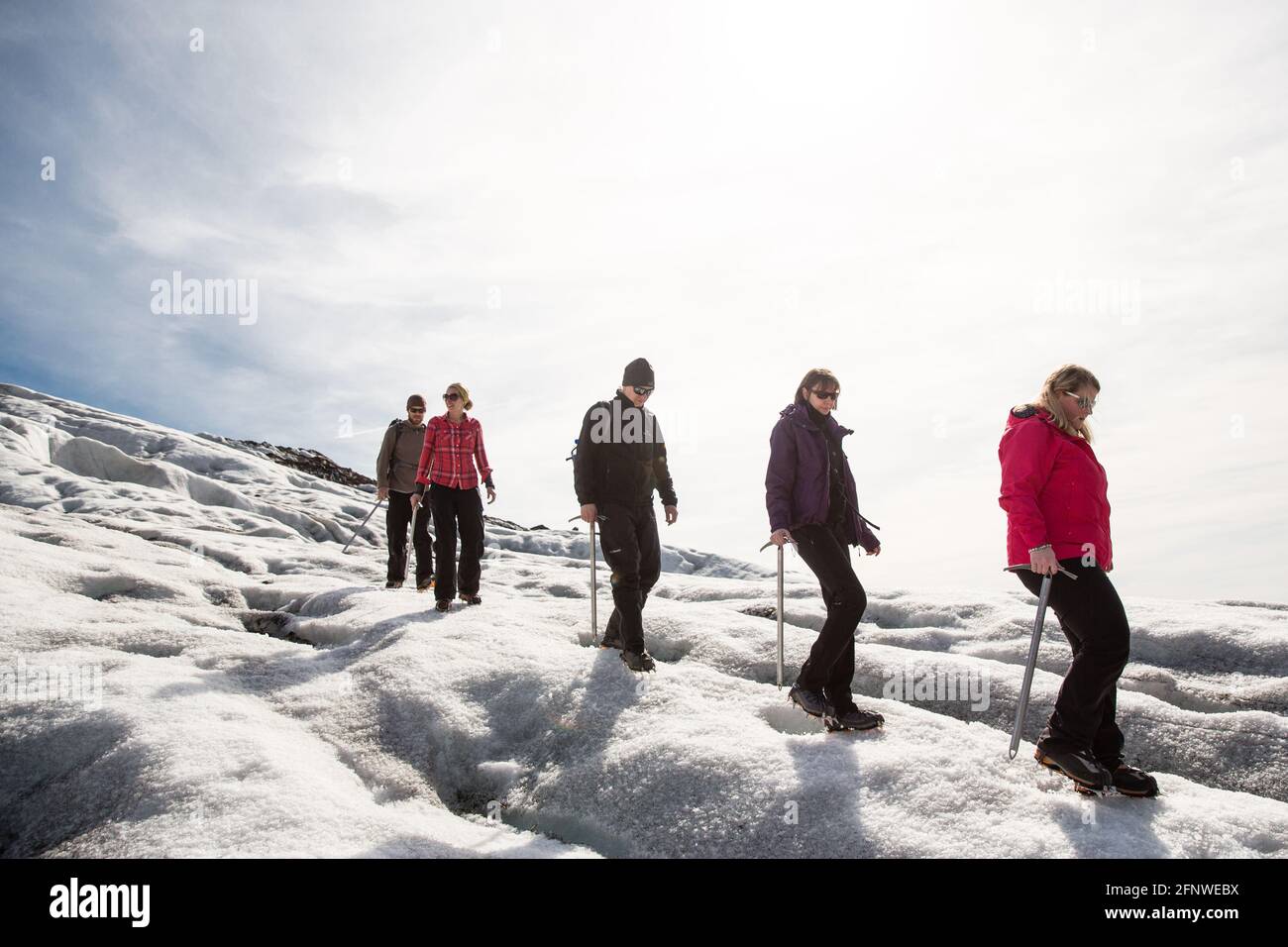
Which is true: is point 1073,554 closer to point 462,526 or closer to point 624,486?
point 624,486

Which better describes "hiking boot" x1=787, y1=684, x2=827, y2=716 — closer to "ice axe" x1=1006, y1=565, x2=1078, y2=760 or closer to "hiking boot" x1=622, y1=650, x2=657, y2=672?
"ice axe" x1=1006, y1=565, x2=1078, y2=760

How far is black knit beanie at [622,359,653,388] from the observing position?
757 centimetres

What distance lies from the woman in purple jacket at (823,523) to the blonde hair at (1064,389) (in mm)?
1556

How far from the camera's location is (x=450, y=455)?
10367 mm

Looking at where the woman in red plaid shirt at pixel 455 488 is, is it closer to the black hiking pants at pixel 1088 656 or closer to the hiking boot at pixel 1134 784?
the black hiking pants at pixel 1088 656

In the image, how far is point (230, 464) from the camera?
3741cm

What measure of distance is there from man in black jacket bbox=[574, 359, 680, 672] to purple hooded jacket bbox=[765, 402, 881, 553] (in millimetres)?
1735

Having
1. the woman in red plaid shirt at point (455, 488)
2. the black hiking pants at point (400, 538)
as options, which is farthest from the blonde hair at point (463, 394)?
the black hiking pants at point (400, 538)

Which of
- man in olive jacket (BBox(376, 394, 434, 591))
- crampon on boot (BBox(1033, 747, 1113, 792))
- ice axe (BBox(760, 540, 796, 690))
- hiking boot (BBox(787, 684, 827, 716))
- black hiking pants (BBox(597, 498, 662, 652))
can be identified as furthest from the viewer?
man in olive jacket (BBox(376, 394, 434, 591))

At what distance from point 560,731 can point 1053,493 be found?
3.94 m

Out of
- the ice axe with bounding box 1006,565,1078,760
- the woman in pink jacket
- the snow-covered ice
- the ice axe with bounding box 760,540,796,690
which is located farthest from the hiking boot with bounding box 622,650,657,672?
the woman in pink jacket

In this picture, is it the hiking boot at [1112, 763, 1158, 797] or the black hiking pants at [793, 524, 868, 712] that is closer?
the hiking boot at [1112, 763, 1158, 797]

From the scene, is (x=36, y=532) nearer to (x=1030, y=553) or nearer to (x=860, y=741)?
(x=860, y=741)
